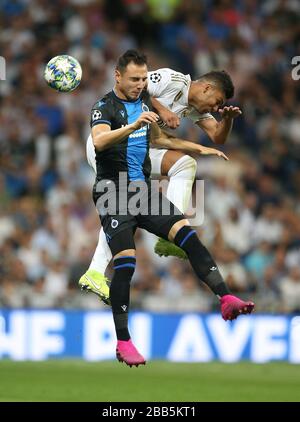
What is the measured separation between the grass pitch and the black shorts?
2.70 m

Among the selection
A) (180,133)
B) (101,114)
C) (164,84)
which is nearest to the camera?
(101,114)

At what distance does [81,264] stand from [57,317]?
967 mm

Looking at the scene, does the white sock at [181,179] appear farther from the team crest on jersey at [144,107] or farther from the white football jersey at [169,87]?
the team crest on jersey at [144,107]

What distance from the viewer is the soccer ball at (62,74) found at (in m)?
10.3

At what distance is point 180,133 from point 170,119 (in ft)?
29.2

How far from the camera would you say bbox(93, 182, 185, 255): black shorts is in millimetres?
10211

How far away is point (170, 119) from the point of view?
10.2 meters

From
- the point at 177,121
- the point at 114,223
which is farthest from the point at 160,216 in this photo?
the point at 177,121

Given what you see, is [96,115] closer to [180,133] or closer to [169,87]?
[169,87]

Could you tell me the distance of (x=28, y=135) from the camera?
748 inches

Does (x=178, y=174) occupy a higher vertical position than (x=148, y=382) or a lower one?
higher

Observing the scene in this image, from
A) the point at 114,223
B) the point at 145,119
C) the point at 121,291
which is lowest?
the point at 121,291

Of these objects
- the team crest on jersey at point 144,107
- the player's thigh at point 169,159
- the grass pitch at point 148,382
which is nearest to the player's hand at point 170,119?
the team crest on jersey at point 144,107
